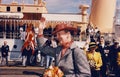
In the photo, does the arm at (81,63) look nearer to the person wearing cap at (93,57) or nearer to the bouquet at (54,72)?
the bouquet at (54,72)

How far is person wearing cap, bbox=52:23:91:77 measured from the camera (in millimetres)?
6207

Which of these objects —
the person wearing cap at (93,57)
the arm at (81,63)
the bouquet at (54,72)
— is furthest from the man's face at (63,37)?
the person wearing cap at (93,57)

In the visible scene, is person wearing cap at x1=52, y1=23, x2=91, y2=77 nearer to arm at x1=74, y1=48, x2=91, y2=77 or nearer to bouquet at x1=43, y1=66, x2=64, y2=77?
arm at x1=74, y1=48, x2=91, y2=77

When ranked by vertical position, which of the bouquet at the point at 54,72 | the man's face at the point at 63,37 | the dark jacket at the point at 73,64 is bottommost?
the bouquet at the point at 54,72

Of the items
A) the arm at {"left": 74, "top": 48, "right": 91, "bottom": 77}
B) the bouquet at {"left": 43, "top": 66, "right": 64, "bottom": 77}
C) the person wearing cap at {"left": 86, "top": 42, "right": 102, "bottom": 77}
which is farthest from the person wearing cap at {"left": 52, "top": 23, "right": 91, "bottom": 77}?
the person wearing cap at {"left": 86, "top": 42, "right": 102, "bottom": 77}

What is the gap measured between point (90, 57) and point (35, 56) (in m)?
11.2

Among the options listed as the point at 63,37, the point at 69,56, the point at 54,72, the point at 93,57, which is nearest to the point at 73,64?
the point at 69,56

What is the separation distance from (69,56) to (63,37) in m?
0.28

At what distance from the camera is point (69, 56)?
20.7ft

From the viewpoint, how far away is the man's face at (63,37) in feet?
20.8

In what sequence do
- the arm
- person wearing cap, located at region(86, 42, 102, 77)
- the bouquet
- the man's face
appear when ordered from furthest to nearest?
person wearing cap, located at region(86, 42, 102, 77), the bouquet, the man's face, the arm

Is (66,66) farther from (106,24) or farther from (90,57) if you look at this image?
(106,24)

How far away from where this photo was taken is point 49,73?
23.0 feet

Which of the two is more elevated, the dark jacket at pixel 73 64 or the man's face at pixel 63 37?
the man's face at pixel 63 37
